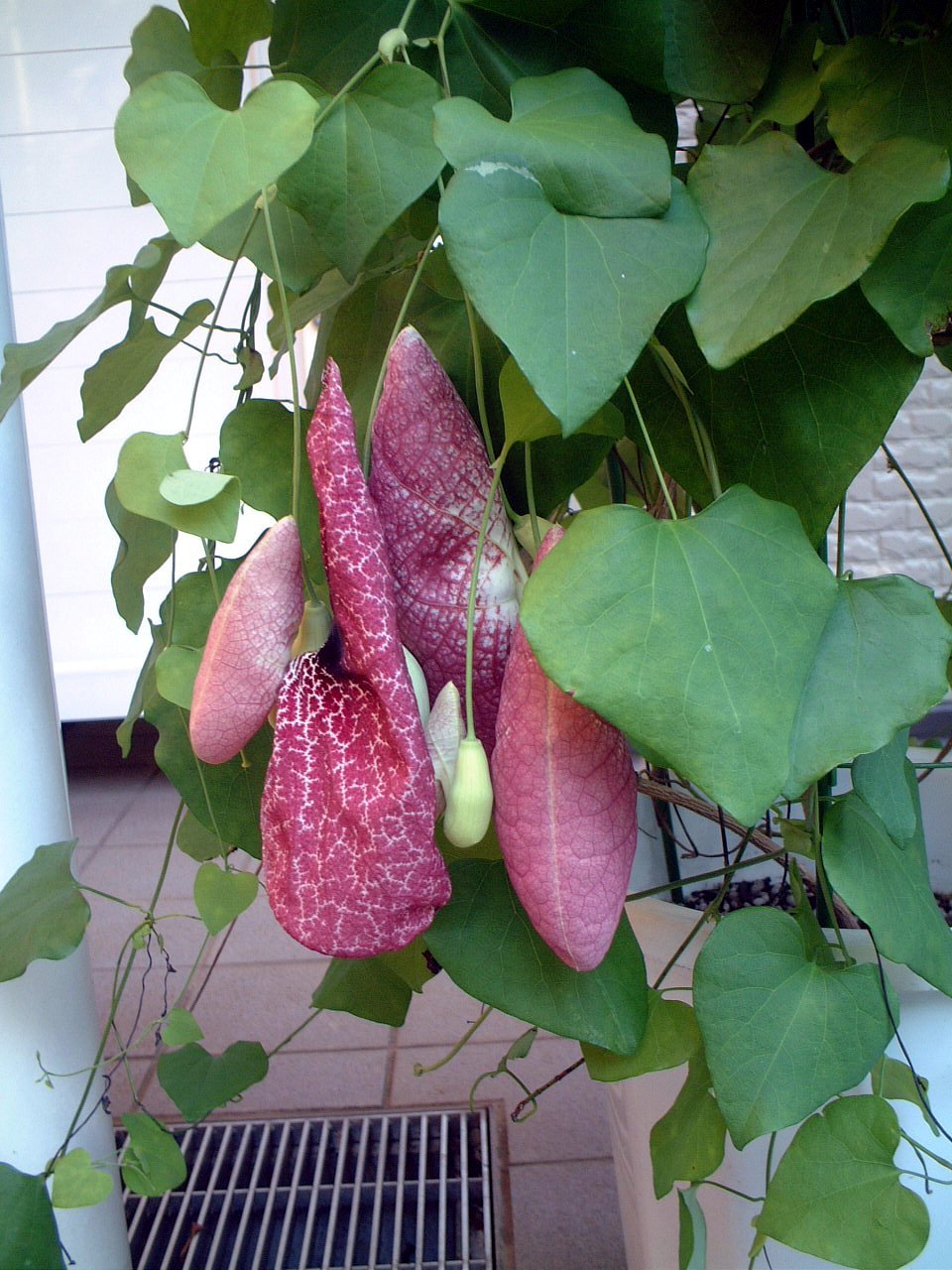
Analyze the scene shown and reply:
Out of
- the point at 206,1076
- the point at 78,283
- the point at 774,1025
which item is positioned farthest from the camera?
the point at 78,283

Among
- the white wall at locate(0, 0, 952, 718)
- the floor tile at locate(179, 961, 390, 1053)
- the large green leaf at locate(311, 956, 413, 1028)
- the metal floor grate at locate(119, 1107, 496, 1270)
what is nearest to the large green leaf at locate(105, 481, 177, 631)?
the large green leaf at locate(311, 956, 413, 1028)

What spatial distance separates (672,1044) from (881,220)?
340 mm

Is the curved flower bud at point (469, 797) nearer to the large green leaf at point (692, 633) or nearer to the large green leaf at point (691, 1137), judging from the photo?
the large green leaf at point (692, 633)

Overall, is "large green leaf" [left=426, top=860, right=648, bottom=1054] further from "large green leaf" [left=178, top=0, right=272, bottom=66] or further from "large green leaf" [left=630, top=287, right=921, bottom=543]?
"large green leaf" [left=178, top=0, right=272, bottom=66]

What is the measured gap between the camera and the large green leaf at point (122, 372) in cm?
51

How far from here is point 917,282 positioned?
38 centimetres

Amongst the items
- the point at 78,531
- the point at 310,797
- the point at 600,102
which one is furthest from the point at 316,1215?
the point at 78,531

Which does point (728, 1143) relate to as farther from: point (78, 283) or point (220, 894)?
point (78, 283)

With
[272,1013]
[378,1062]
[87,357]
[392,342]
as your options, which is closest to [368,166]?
[392,342]

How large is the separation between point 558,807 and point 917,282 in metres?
0.22

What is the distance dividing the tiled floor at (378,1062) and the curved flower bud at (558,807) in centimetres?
41

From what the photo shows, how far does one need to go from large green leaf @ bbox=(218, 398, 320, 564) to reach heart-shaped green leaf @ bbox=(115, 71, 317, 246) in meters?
0.15

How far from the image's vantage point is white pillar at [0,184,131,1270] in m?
0.58

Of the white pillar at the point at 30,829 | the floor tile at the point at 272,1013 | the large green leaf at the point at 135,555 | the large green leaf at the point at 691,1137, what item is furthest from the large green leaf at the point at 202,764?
the floor tile at the point at 272,1013
